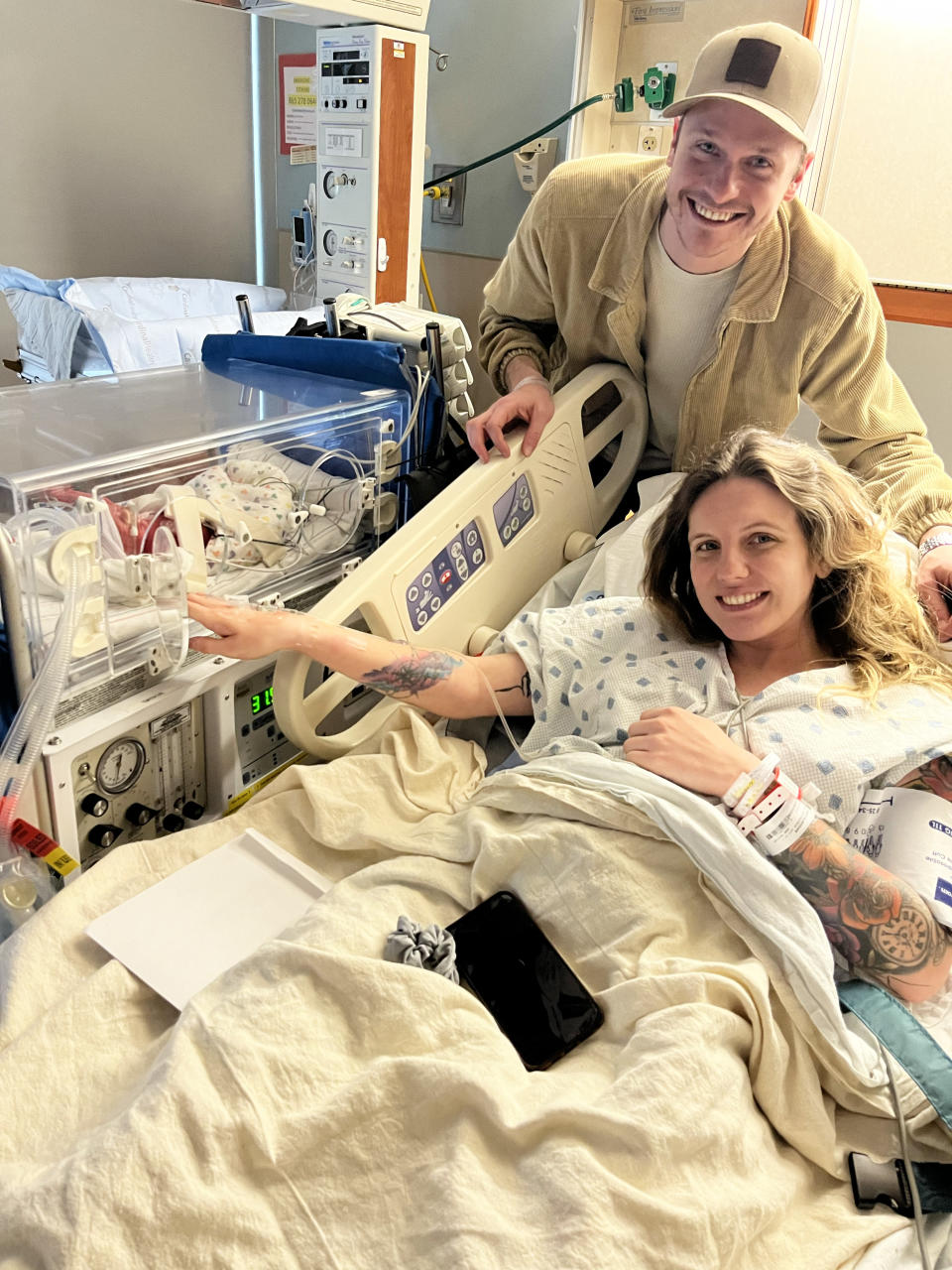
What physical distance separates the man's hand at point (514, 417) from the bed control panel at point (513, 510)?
70 mm

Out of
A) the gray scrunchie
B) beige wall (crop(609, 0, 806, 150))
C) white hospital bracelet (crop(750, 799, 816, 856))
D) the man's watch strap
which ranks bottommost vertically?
the man's watch strap

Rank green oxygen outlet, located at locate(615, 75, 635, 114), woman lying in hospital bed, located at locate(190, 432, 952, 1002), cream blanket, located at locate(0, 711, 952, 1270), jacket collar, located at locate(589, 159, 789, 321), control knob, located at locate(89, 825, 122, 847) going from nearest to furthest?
1. cream blanket, located at locate(0, 711, 952, 1270)
2. woman lying in hospital bed, located at locate(190, 432, 952, 1002)
3. control knob, located at locate(89, 825, 122, 847)
4. jacket collar, located at locate(589, 159, 789, 321)
5. green oxygen outlet, located at locate(615, 75, 635, 114)

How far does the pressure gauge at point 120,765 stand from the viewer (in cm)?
146

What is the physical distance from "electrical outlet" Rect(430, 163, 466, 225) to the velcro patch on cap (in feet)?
8.07

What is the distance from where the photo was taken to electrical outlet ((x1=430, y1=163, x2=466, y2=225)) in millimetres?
3951

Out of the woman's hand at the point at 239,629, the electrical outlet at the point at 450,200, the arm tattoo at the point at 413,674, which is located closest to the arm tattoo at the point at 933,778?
the arm tattoo at the point at 413,674

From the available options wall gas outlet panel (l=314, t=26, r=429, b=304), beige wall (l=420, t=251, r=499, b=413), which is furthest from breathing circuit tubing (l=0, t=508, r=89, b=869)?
beige wall (l=420, t=251, r=499, b=413)

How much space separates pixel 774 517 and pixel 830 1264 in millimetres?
966

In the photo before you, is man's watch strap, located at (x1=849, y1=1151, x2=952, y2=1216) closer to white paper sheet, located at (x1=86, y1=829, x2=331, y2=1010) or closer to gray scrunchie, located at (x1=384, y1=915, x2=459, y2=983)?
gray scrunchie, located at (x1=384, y1=915, x2=459, y2=983)

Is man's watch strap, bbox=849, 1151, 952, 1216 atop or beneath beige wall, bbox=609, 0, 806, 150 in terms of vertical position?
beneath

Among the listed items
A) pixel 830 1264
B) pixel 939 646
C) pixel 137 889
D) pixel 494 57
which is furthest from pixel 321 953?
pixel 494 57

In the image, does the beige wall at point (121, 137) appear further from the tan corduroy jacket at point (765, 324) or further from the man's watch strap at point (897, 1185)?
the man's watch strap at point (897, 1185)

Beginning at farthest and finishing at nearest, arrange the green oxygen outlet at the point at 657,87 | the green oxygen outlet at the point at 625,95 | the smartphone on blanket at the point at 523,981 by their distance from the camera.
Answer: the green oxygen outlet at the point at 625,95
the green oxygen outlet at the point at 657,87
the smartphone on blanket at the point at 523,981

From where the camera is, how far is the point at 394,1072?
1000 millimetres
